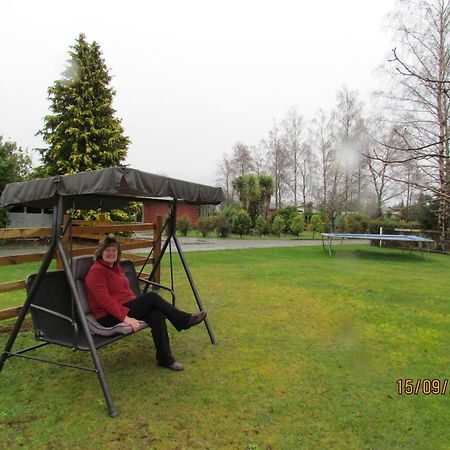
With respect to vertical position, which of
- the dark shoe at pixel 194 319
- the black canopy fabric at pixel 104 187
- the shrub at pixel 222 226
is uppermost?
the black canopy fabric at pixel 104 187

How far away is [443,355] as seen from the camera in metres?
4.13

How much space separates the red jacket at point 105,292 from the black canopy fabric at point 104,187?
2.74 feet

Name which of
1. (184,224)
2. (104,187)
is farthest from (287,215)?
(104,187)

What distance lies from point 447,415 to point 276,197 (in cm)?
4346

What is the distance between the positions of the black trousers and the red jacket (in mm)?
94

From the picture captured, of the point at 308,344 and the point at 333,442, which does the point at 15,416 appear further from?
the point at 308,344

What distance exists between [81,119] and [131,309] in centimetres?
1768

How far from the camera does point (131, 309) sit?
3.80 meters

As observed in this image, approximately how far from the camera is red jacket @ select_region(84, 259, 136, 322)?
3678 mm

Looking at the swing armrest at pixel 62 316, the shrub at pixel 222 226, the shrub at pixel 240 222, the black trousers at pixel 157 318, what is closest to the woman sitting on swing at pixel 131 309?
the black trousers at pixel 157 318

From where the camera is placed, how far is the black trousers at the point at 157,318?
12.2 ft

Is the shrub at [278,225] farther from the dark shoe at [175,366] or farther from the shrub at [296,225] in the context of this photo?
the dark shoe at [175,366]

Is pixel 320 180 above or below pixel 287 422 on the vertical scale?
above

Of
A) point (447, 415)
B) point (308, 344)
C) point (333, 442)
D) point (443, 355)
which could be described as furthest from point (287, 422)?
point (443, 355)
